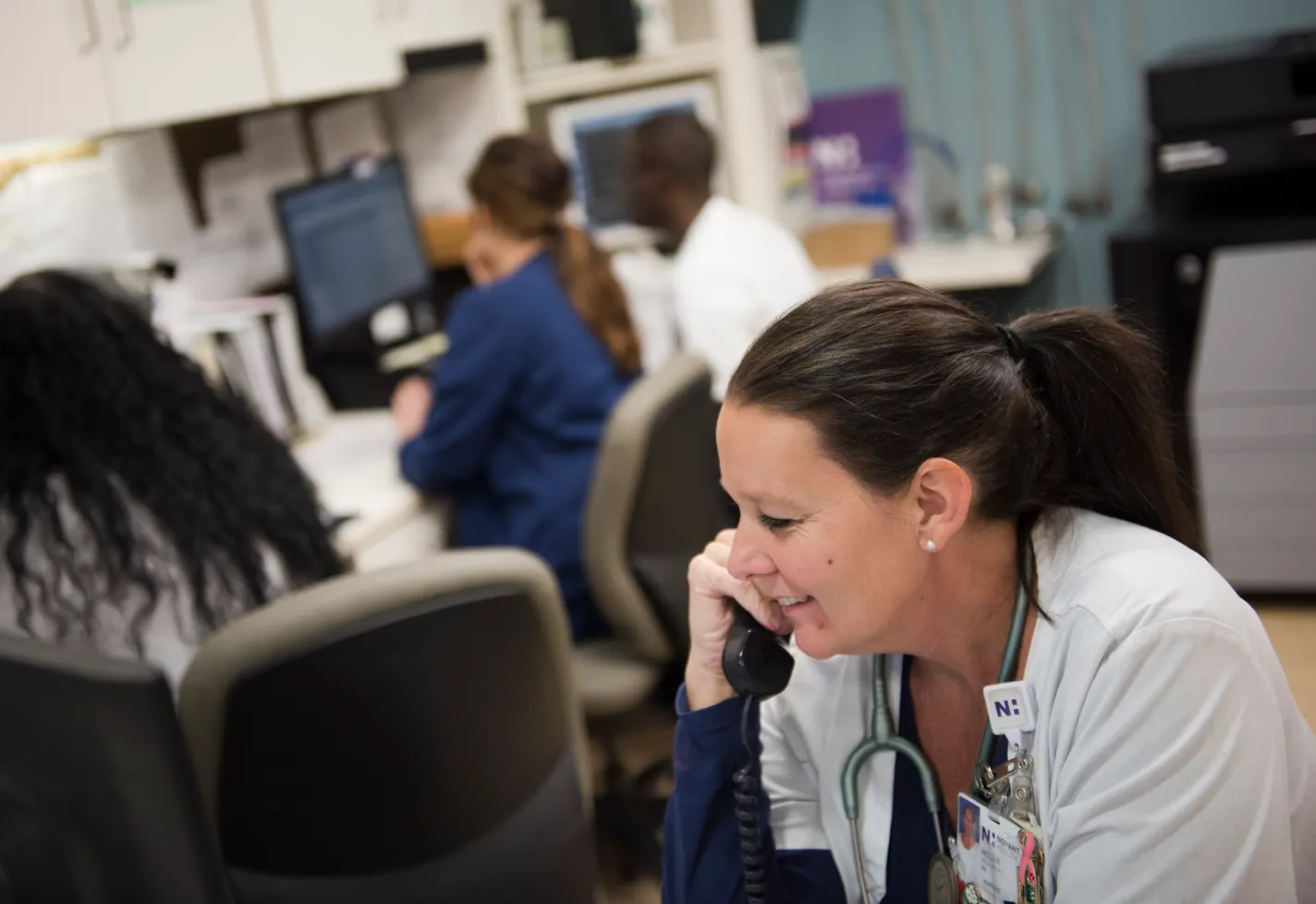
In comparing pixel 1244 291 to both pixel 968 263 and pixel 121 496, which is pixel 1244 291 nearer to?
pixel 968 263

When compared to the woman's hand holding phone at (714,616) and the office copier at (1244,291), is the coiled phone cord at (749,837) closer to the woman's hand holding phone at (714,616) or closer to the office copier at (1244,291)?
the woman's hand holding phone at (714,616)

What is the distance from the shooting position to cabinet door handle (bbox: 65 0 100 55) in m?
2.15

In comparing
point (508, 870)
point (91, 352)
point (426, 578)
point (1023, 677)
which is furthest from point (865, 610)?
point (91, 352)

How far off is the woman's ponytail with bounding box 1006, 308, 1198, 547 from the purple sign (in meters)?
2.78

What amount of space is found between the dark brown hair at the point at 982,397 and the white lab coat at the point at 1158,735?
0.17ft

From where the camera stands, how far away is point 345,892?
1506 millimetres

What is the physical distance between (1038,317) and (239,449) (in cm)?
108

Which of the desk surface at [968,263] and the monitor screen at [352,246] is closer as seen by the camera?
the monitor screen at [352,246]


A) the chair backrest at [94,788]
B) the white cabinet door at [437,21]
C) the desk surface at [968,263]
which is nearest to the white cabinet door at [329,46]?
the white cabinet door at [437,21]

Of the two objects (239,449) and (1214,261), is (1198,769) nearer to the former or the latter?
(239,449)

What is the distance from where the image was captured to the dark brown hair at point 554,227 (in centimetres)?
248

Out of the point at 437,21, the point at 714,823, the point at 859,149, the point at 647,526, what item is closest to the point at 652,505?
the point at 647,526

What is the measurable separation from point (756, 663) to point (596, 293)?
1368 mm

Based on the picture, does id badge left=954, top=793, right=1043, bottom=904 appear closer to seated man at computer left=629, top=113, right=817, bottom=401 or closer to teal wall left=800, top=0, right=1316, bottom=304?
seated man at computer left=629, top=113, right=817, bottom=401
